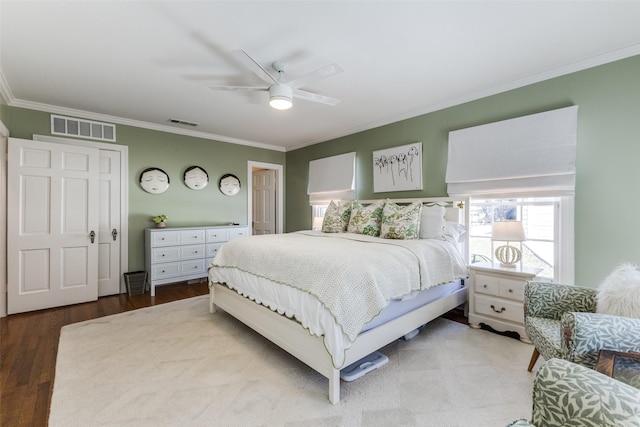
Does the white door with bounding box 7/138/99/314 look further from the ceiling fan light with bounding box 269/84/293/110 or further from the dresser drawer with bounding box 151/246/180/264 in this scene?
the ceiling fan light with bounding box 269/84/293/110

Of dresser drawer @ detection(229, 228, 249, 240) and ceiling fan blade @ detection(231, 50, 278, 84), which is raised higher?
ceiling fan blade @ detection(231, 50, 278, 84)

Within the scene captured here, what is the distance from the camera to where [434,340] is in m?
2.55

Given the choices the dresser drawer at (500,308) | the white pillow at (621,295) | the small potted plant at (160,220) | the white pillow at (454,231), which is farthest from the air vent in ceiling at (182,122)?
the white pillow at (621,295)

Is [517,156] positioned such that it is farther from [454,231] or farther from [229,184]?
[229,184]

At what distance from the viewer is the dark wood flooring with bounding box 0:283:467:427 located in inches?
66.7

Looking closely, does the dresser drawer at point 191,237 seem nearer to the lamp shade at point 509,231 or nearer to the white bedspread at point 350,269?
the white bedspread at point 350,269

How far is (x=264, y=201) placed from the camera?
6.12 metres

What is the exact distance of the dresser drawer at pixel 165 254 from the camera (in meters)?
3.99

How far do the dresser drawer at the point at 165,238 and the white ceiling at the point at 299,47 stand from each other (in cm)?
173

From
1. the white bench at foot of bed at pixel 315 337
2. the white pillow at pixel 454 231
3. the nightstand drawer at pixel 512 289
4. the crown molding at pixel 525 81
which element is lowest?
the white bench at foot of bed at pixel 315 337

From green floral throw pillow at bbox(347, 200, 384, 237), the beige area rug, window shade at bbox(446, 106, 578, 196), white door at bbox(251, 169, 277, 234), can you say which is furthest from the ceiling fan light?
white door at bbox(251, 169, 277, 234)

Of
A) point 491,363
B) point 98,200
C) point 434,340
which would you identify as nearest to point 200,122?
point 98,200

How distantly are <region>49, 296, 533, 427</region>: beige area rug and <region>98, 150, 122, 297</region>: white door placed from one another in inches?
55.2

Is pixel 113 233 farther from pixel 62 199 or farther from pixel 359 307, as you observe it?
pixel 359 307
